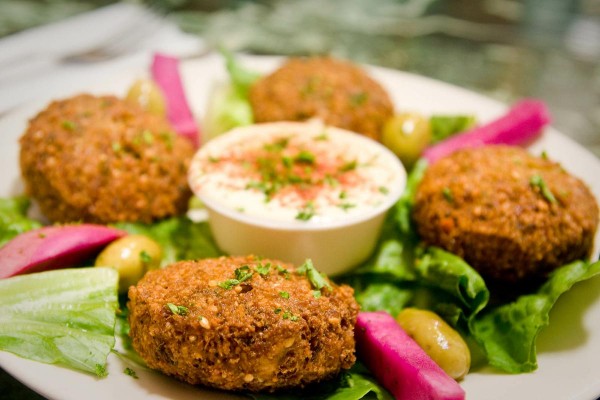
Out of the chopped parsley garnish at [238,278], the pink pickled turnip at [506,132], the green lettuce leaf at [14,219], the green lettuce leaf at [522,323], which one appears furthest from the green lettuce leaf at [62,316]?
the pink pickled turnip at [506,132]

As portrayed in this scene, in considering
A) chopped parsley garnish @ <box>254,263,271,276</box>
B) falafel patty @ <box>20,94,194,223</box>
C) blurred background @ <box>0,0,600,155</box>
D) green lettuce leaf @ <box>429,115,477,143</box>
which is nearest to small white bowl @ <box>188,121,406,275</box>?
falafel patty @ <box>20,94,194,223</box>

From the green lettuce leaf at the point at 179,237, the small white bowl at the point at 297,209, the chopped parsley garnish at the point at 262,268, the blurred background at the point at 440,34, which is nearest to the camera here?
the chopped parsley garnish at the point at 262,268

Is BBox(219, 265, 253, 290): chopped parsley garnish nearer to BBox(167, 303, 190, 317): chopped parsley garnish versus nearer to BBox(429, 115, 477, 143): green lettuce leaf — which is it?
BBox(167, 303, 190, 317): chopped parsley garnish

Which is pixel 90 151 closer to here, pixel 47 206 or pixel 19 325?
pixel 47 206

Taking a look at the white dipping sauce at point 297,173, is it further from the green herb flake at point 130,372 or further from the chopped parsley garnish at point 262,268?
the green herb flake at point 130,372

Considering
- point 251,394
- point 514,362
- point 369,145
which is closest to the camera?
point 251,394

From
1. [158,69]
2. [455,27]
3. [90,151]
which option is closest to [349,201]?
[90,151]

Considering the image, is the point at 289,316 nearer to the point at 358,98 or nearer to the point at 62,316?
the point at 62,316
